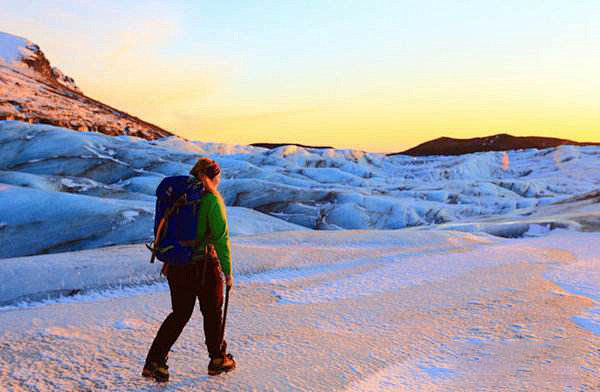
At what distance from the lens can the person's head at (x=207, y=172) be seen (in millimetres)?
3131

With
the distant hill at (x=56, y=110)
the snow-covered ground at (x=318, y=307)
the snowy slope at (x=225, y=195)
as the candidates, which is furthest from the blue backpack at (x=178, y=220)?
the distant hill at (x=56, y=110)

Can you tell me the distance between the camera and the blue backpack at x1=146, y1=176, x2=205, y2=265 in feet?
10.0

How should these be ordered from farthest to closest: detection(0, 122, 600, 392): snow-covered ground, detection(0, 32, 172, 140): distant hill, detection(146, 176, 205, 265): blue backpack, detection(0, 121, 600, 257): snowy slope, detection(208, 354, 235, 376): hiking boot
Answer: detection(0, 32, 172, 140): distant hill < detection(0, 121, 600, 257): snowy slope < detection(0, 122, 600, 392): snow-covered ground < detection(208, 354, 235, 376): hiking boot < detection(146, 176, 205, 265): blue backpack

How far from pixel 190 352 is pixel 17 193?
10.9 meters

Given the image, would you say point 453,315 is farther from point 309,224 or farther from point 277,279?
point 309,224

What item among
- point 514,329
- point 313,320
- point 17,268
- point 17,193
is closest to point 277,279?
point 313,320

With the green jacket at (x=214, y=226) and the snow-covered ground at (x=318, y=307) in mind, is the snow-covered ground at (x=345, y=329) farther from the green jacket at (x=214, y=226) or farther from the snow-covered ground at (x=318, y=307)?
the green jacket at (x=214, y=226)

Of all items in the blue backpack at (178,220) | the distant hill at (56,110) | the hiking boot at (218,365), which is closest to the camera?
the blue backpack at (178,220)

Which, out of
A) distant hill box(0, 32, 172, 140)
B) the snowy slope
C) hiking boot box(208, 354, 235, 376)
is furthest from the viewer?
distant hill box(0, 32, 172, 140)

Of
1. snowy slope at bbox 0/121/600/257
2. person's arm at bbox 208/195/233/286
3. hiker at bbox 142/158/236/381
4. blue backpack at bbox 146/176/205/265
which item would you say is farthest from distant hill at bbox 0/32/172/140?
person's arm at bbox 208/195/233/286

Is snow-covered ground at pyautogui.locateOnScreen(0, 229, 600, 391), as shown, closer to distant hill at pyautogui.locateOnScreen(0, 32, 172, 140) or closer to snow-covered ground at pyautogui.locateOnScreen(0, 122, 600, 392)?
snow-covered ground at pyautogui.locateOnScreen(0, 122, 600, 392)

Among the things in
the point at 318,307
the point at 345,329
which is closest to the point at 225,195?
the point at 318,307

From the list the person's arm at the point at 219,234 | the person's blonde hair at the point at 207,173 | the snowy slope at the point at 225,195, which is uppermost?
the person's blonde hair at the point at 207,173

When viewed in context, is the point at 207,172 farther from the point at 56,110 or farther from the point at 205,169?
the point at 56,110
